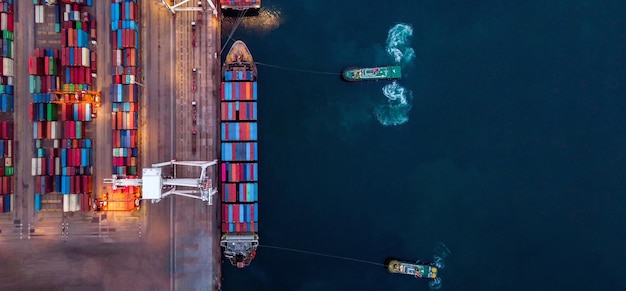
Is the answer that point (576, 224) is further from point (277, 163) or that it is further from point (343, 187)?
point (277, 163)

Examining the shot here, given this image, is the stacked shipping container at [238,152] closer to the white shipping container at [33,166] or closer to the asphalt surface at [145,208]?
the asphalt surface at [145,208]

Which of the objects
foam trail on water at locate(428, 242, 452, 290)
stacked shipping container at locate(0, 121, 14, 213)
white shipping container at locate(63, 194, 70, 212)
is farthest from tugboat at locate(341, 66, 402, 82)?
stacked shipping container at locate(0, 121, 14, 213)

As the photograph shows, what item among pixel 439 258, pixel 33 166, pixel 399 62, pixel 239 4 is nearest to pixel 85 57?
pixel 33 166

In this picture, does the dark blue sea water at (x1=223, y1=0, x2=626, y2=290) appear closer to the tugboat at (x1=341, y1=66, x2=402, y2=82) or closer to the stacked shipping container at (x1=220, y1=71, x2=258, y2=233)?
the tugboat at (x1=341, y1=66, x2=402, y2=82)

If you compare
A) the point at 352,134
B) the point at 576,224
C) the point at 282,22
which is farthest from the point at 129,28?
the point at 576,224

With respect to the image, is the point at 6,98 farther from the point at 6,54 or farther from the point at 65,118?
the point at 65,118

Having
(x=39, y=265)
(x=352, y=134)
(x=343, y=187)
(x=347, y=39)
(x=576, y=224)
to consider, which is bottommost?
(x=39, y=265)

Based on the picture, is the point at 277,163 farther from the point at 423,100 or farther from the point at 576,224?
the point at 576,224

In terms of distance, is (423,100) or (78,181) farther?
(423,100)

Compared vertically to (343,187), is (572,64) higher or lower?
higher
